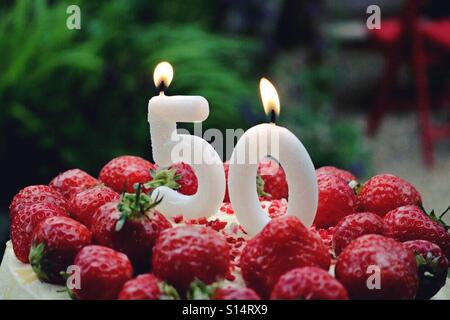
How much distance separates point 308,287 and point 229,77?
3694mm

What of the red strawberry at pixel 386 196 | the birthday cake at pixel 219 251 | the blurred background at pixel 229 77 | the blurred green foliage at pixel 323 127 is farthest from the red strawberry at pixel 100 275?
the blurred green foliage at pixel 323 127

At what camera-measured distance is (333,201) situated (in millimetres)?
2076

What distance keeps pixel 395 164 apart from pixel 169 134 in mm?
4119

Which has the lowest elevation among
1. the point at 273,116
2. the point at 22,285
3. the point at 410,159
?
the point at 410,159

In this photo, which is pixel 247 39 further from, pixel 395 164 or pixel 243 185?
pixel 243 185

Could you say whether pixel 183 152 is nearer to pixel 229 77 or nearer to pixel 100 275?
pixel 100 275

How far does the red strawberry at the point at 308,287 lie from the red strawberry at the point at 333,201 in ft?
1.65

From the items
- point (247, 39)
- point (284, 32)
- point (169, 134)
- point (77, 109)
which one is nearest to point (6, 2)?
point (77, 109)

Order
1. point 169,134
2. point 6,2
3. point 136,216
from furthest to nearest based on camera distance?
point 6,2, point 169,134, point 136,216

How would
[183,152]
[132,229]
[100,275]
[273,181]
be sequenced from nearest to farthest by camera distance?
1. [100,275]
2. [132,229]
3. [183,152]
4. [273,181]

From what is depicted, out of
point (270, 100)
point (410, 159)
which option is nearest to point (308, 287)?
point (270, 100)

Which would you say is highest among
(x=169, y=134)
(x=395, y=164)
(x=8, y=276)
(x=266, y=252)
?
(x=169, y=134)

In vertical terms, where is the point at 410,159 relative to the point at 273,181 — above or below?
below
